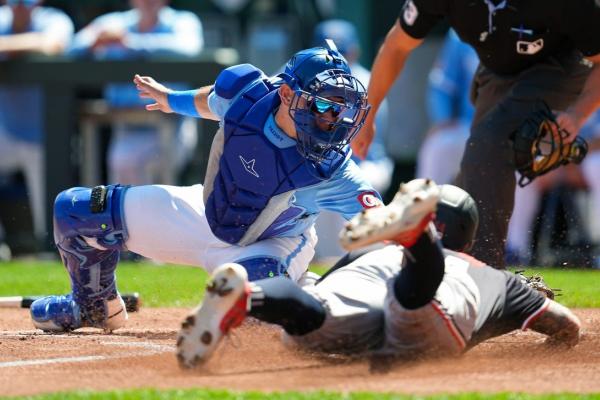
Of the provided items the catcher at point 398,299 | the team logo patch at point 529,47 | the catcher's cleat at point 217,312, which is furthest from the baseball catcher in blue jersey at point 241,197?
the team logo patch at point 529,47

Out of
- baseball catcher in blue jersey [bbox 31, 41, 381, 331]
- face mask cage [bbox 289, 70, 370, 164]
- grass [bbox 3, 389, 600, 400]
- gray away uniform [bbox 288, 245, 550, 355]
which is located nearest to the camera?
grass [bbox 3, 389, 600, 400]

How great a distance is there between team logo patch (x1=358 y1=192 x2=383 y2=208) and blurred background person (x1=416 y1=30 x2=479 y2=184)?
6232 mm

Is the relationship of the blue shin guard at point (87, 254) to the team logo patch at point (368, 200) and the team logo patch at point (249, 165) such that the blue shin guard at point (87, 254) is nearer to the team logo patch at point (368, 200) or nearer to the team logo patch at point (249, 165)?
the team logo patch at point (249, 165)

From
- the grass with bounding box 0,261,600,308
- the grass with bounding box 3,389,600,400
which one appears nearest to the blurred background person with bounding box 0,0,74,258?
the grass with bounding box 0,261,600,308

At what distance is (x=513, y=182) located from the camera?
6.86m

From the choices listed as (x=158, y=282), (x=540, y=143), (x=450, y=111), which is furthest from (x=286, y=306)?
(x=450, y=111)

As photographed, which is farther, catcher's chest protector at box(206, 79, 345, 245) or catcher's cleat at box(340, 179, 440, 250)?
catcher's chest protector at box(206, 79, 345, 245)

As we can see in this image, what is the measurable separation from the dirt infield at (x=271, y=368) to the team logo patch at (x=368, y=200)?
0.76m

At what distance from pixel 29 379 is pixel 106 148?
8495 mm

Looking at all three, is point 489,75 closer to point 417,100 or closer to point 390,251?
point 390,251

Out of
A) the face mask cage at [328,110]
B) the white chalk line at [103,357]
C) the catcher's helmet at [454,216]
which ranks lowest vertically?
the white chalk line at [103,357]

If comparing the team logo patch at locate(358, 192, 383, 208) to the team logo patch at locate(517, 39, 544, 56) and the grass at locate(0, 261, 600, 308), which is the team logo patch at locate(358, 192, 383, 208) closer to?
the team logo patch at locate(517, 39, 544, 56)

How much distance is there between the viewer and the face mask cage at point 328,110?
5.51 meters

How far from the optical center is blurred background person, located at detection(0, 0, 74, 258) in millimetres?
12156
